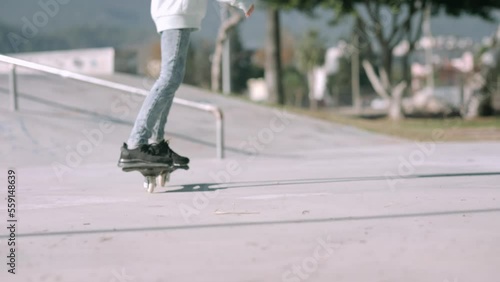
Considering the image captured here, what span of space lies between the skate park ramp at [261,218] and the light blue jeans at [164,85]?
1.30 feet

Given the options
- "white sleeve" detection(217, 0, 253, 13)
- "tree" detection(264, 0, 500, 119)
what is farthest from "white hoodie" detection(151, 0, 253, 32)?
"tree" detection(264, 0, 500, 119)

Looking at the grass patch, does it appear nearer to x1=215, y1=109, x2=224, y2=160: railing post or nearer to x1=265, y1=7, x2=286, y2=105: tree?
x1=265, y1=7, x2=286, y2=105: tree

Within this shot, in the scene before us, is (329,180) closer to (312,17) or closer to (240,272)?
(240,272)

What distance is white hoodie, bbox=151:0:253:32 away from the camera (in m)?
4.78

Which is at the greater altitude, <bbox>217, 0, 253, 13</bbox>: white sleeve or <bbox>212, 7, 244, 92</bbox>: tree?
<bbox>217, 0, 253, 13</bbox>: white sleeve

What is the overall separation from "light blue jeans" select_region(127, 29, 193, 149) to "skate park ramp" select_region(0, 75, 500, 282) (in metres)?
0.40

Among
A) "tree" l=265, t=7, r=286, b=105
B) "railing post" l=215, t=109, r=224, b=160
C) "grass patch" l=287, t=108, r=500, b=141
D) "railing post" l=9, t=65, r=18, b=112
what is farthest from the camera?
"tree" l=265, t=7, r=286, b=105

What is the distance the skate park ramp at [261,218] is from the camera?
2.65m

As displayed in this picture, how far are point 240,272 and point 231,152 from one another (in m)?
6.41

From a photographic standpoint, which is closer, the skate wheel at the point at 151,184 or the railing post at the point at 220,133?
the skate wheel at the point at 151,184

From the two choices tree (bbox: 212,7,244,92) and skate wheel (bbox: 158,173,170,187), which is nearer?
skate wheel (bbox: 158,173,170,187)

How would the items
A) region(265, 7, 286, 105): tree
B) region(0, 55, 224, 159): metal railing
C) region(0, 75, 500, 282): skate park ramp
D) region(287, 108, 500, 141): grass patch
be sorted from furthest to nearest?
region(265, 7, 286, 105): tree, region(287, 108, 500, 141): grass patch, region(0, 55, 224, 159): metal railing, region(0, 75, 500, 282): skate park ramp

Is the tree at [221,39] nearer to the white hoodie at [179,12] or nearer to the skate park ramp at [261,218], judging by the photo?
the skate park ramp at [261,218]

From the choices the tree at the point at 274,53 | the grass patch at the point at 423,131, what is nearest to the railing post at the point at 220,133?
the grass patch at the point at 423,131
